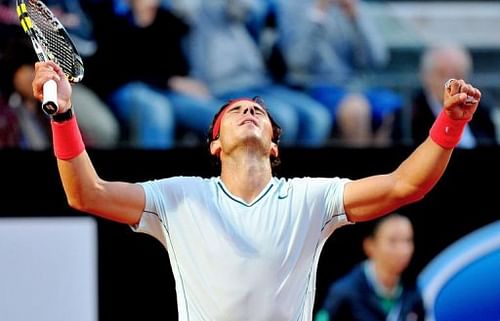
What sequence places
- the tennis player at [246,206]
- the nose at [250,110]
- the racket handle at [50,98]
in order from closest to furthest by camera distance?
the racket handle at [50,98] < the tennis player at [246,206] < the nose at [250,110]

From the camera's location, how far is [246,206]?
4.55 m

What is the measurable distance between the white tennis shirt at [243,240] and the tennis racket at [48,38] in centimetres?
61

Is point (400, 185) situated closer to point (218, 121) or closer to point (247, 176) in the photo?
point (247, 176)

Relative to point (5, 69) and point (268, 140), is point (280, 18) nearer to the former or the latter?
point (5, 69)

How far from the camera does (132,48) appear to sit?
776 centimetres

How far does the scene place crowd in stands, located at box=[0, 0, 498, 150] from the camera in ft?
25.1

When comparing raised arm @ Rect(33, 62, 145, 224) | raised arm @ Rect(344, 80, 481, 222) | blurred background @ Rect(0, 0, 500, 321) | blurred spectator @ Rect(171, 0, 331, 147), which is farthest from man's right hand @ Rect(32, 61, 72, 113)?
blurred spectator @ Rect(171, 0, 331, 147)

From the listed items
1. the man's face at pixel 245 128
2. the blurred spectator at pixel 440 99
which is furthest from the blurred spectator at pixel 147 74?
the man's face at pixel 245 128

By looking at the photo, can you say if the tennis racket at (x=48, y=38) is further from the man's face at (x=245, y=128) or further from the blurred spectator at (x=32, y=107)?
the blurred spectator at (x=32, y=107)

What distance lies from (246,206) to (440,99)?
3.68 metres

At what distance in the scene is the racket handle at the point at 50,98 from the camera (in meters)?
4.05

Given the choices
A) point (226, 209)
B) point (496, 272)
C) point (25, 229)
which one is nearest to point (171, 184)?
point (226, 209)

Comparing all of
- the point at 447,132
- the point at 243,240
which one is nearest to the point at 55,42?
the point at 243,240

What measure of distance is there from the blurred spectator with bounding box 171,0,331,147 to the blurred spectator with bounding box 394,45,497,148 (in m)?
0.61
